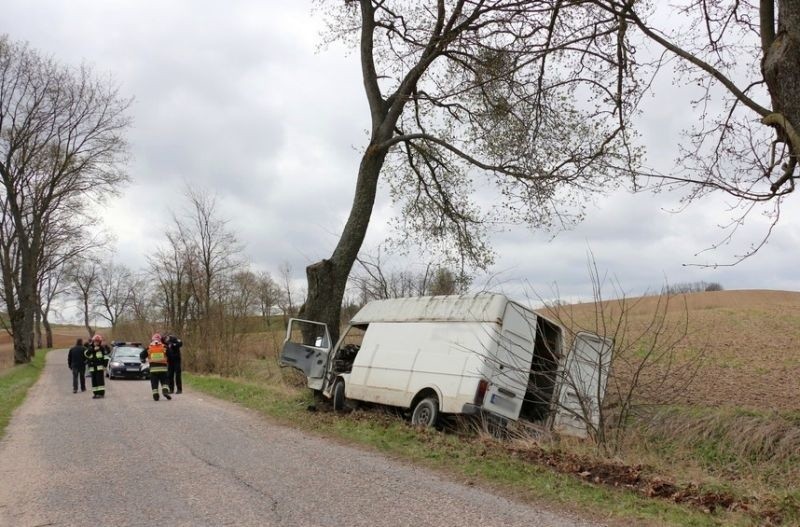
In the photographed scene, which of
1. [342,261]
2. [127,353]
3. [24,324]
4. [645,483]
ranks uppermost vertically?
[342,261]

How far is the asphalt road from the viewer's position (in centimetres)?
550

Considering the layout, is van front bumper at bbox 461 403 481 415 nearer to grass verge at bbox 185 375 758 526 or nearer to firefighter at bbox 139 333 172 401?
grass verge at bbox 185 375 758 526

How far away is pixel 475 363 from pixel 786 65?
19.4ft

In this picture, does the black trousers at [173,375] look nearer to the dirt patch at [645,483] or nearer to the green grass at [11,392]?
the green grass at [11,392]

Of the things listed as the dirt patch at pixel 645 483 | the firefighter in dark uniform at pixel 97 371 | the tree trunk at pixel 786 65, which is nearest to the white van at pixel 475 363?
the dirt patch at pixel 645 483

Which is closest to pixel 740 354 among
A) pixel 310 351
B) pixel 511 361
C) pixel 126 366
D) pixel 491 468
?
pixel 511 361

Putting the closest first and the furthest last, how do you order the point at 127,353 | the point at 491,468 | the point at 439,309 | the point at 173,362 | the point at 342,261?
the point at 491,468 → the point at 439,309 → the point at 342,261 → the point at 173,362 → the point at 127,353

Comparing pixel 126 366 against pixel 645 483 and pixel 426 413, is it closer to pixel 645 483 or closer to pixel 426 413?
pixel 426 413

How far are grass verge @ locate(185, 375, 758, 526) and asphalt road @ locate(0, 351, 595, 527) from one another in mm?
340

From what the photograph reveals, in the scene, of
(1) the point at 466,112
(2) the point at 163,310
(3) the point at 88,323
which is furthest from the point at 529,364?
(3) the point at 88,323

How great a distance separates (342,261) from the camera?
14484 millimetres

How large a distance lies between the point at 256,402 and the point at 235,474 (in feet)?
24.1

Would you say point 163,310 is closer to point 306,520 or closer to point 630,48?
point 630,48

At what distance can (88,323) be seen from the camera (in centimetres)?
9356
